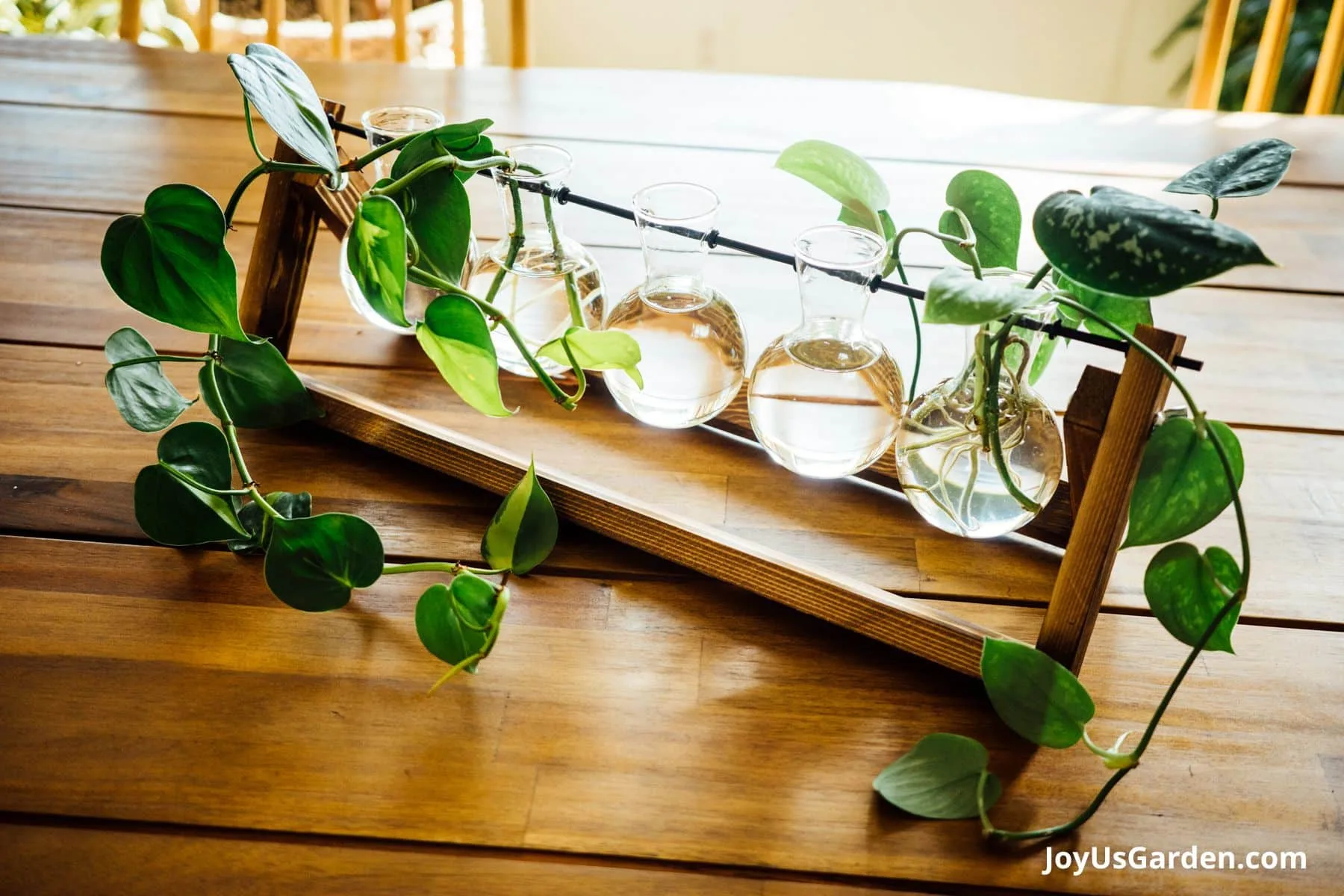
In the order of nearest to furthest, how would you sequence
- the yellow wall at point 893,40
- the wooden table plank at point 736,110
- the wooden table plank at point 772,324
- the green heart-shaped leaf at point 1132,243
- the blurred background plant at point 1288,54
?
the green heart-shaped leaf at point 1132,243
the wooden table plank at point 772,324
the wooden table plank at point 736,110
the blurred background plant at point 1288,54
the yellow wall at point 893,40

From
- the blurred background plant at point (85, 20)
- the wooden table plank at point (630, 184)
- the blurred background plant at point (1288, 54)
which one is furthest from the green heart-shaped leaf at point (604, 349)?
the blurred background plant at point (1288, 54)

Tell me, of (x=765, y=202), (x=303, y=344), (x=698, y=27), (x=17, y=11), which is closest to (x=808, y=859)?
(x=303, y=344)

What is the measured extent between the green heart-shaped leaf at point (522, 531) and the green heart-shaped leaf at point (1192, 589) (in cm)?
33

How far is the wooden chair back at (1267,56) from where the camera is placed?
144 cm

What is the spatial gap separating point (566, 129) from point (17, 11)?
1655 millimetres

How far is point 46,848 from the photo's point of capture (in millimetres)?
531

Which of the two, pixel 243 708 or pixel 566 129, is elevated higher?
pixel 566 129

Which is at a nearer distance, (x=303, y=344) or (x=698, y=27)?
(x=303, y=344)

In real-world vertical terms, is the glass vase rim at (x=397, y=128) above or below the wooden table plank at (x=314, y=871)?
above

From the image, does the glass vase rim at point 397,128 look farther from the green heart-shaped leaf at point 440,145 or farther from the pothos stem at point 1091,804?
the pothos stem at point 1091,804

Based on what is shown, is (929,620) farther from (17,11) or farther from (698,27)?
(698,27)

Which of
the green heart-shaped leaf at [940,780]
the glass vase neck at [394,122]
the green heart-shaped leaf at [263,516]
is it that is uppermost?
the glass vase neck at [394,122]

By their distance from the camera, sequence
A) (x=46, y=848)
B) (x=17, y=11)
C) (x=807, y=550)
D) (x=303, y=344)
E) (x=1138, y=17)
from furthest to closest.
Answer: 1. (x=1138, y=17)
2. (x=17, y=11)
3. (x=303, y=344)
4. (x=807, y=550)
5. (x=46, y=848)

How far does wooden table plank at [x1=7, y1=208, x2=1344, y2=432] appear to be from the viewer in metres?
0.90
